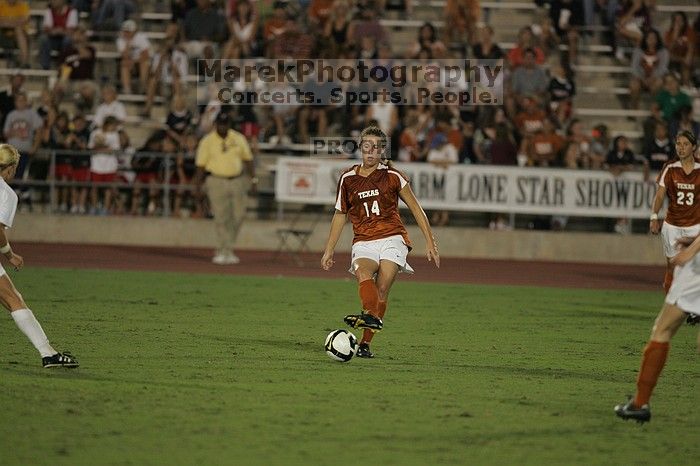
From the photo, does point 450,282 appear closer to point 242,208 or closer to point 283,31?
point 242,208

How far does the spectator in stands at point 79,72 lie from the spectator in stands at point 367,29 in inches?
218

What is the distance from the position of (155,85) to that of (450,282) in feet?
32.2

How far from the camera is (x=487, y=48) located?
27469mm

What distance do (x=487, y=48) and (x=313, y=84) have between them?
3.81 m

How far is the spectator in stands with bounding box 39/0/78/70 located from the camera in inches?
1136

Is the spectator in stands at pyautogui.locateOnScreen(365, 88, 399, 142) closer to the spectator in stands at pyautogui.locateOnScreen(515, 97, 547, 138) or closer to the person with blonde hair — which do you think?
the spectator in stands at pyautogui.locateOnScreen(515, 97, 547, 138)

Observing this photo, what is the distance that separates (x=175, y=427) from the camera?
333 inches

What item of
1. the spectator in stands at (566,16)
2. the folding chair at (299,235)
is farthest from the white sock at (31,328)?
the spectator in stands at (566,16)

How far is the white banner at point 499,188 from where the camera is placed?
24.9m

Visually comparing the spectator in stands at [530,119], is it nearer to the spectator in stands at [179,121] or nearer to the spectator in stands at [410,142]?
the spectator in stands at [410,142]

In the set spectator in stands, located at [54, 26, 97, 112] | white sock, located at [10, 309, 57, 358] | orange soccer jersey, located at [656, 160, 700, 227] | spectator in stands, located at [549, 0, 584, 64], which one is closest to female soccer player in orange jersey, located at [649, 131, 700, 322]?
orange soccer jersey, located at [656, 160, 700, 227]

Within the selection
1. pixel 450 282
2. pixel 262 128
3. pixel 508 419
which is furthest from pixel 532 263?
pixel 508 419

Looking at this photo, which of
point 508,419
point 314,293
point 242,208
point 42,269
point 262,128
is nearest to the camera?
point 508,419

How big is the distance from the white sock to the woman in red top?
2731mm
